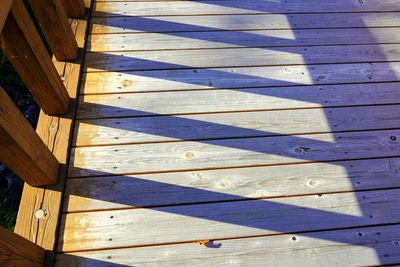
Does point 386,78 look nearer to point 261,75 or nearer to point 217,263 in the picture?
point 261,75

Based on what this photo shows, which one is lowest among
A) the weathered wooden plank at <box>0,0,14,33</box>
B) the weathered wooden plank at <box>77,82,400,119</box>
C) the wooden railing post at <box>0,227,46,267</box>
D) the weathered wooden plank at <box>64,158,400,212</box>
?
the wooden railing post at <box>0,227,46,267</box>

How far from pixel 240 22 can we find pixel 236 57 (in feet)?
1.02

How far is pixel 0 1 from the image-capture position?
1087mm

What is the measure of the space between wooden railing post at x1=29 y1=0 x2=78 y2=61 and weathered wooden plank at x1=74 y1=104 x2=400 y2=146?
416 mm

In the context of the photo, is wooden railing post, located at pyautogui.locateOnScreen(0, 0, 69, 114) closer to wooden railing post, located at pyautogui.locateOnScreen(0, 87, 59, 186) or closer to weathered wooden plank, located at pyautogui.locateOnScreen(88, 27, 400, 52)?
wooden railing post, located at pyautogui.locateOnScreen(0, 87, 59, 186)

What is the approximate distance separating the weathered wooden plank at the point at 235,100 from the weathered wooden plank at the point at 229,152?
191 millimetres

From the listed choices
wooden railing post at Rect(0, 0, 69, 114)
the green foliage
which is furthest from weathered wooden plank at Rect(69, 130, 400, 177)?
the green foliage

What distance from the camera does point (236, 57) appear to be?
6.85ft

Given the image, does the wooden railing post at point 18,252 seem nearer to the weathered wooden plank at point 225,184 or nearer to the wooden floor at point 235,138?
the wooden floor at point 235,138

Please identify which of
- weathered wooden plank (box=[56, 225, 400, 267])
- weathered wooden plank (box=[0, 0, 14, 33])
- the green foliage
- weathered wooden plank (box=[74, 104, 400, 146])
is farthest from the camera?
the green foliage

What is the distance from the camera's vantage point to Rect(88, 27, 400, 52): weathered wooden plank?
2.10 meters

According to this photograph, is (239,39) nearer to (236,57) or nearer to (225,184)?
(236,57)

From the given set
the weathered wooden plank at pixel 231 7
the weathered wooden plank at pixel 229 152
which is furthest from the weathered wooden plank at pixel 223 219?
the weathered wooden plank at pixel 231 7

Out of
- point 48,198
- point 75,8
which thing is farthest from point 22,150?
point 75,8
